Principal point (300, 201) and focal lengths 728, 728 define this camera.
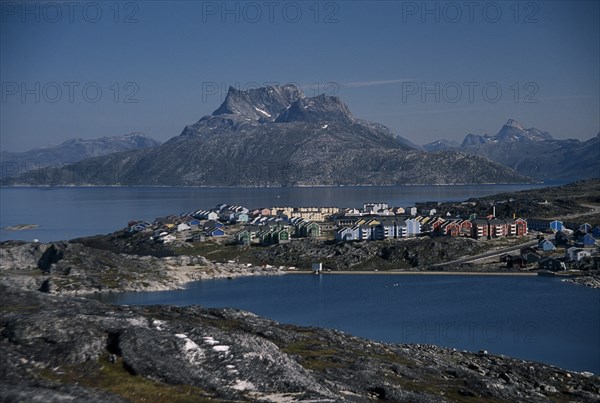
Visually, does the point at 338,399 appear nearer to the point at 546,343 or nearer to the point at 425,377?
the point at 425,377

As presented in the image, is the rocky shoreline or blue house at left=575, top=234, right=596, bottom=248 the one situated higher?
blue house at left=575, top=234, right=596, bottom=248

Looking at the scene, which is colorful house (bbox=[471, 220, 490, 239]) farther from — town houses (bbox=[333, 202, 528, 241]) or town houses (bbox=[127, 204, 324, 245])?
town houses (bbox=[127, 204, 324, 245])

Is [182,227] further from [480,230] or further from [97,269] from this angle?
[480,230]

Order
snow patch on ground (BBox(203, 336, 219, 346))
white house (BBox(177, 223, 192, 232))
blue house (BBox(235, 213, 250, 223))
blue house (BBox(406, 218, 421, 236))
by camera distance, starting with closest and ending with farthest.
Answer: snow patch on ground (BBox(203, 336, 219, 346)), blue house (BBox(406, 218, 421, 236)), white house (BBox(177, 223, 192, 232)), blue house (BBox(235, 213, 250, 223))

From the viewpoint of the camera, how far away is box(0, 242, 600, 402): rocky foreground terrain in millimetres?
18094

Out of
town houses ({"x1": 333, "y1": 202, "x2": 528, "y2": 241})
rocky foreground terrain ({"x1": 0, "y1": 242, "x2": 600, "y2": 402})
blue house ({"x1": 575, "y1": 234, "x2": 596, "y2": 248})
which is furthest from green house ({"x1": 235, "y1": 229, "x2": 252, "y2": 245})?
rocky foreground terrain ({"x1": 0, "y1": 242, "x2": 600, "y2": 402})

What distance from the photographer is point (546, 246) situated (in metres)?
63.6

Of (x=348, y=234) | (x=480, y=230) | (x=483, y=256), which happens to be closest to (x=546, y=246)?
(x=483, y=256)

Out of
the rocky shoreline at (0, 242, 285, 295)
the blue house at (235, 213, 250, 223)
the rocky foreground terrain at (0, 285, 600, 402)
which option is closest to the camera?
the rocky foreground terrain at (0, 285, 600, 402)

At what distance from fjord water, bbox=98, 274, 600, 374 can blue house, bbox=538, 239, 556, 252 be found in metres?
8.66

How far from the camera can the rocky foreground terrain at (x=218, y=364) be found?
18094 mm

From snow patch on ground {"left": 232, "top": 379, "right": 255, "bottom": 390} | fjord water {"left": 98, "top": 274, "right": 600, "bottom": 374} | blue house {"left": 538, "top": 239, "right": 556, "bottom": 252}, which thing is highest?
snow patch on ground {"left": 232, "top": 379, "right": 255, "bottom": 390}

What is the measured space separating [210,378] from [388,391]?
5.71 metres

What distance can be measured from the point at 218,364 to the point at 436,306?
28.5m
